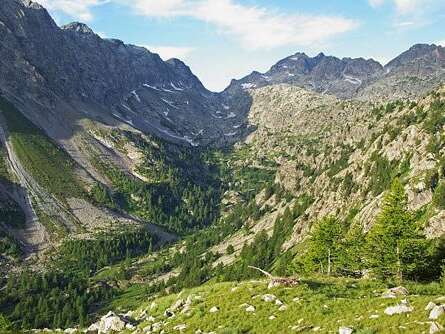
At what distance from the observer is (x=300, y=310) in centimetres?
3209

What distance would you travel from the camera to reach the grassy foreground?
26453 millimetres

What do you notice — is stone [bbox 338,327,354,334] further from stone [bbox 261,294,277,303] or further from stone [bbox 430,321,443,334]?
stone [bbox 261,294,277,303]

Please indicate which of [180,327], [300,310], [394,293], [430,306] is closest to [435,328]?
[430,306]

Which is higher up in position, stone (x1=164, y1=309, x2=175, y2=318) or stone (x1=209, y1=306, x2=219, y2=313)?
stone (x1=209, y1=306, x2=219, y2=313)

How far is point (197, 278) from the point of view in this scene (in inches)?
7677

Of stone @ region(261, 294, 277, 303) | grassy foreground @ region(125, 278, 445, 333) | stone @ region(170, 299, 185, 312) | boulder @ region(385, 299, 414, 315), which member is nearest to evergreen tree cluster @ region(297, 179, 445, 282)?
grassy foreground @ region(125, 278, 445, 333)

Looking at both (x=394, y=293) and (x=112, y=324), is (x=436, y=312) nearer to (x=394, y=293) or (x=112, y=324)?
(x=394, y=293)

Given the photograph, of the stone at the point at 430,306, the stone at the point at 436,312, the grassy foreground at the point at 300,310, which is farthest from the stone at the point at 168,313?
the stone at the point at 436,312

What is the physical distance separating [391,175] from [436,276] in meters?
114

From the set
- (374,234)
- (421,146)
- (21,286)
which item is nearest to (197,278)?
(21,286)

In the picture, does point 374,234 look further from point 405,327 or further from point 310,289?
point 405,327

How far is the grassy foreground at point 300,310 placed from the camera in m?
26.5

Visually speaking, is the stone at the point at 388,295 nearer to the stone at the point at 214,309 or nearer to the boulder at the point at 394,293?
the boulder at the point at 394,293

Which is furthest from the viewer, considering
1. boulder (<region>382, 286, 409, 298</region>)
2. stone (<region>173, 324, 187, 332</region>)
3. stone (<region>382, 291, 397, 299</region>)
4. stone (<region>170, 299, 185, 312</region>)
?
stone (<region>170, 299, 185, 312</region>)
